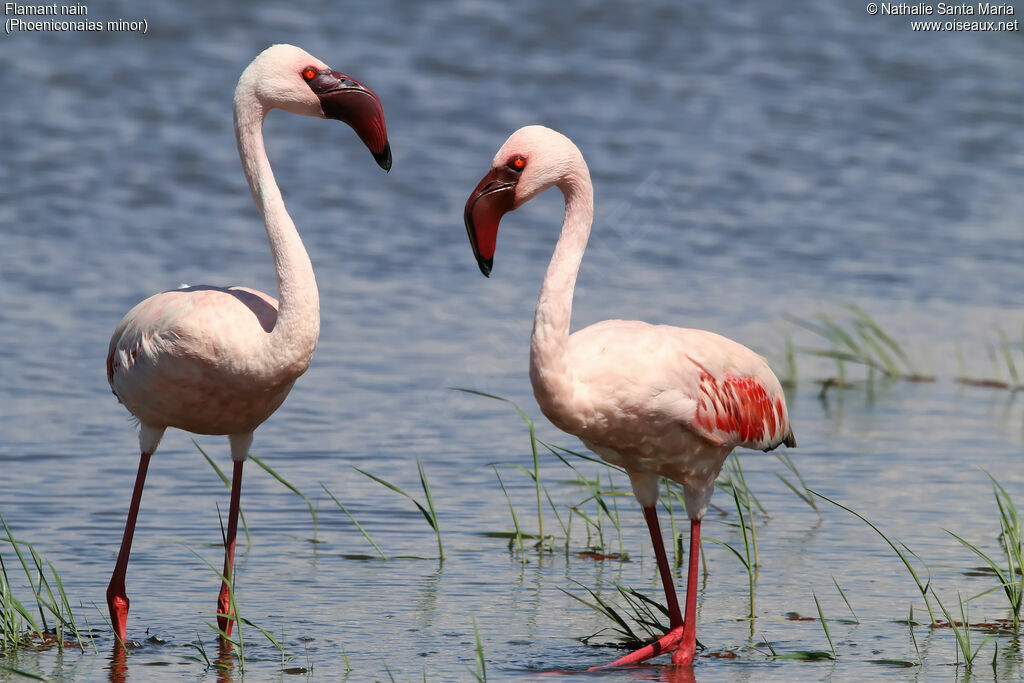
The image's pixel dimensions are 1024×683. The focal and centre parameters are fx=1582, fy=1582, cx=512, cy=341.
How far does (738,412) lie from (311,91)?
2.09 meters

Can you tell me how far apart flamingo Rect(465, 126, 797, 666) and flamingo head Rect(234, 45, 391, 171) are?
56cm

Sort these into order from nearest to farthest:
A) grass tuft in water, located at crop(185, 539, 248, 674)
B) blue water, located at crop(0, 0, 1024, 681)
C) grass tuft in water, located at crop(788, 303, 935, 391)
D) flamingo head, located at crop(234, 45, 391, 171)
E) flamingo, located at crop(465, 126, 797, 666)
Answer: grass tuft in water, located at crop(185, 539, 248, 674)
flamingo, located at crop(465, 126, 797, 666)
flamingo head, located at crop(234, 45, 391, 171)
blue water, located at crop(0, 0, 1024, 681)
grass tuft in water, located at crop(788, 303, 935, 391)

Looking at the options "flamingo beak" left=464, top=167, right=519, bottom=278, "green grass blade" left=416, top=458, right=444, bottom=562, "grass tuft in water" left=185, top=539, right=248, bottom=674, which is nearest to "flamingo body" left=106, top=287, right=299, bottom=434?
"grass tuft in water" left=185, top=539, right=248, bottom=674

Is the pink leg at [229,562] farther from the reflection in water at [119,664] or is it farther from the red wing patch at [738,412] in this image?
the red wing patch at [738,412]

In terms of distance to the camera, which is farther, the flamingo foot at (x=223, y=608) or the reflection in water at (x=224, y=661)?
the flamingo foot at (x=223, y=608)

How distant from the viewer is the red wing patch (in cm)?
603

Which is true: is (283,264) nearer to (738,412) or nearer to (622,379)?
(622,379)

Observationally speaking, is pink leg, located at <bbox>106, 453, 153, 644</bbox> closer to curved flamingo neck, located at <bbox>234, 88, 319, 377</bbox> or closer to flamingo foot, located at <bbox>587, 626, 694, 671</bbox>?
curved flamingo neck, located at <bbox>234, 88, 319, 377</bbox>

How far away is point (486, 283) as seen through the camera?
1266 cm

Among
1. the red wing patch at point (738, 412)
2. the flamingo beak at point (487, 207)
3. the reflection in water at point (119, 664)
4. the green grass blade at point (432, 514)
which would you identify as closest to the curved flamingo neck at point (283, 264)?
the flamingo beak at point (487, 207)

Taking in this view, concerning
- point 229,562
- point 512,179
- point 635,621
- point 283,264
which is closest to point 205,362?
point 283,264

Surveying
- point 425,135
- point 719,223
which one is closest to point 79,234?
point 425,135

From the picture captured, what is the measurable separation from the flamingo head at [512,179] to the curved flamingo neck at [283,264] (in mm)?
637

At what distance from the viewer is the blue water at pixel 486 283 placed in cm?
655
